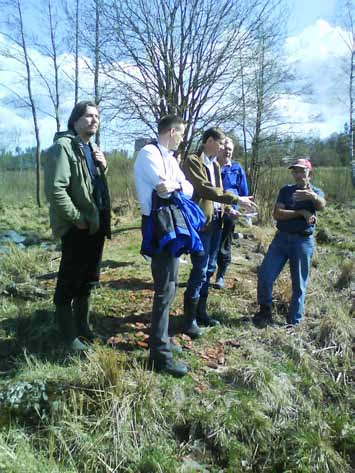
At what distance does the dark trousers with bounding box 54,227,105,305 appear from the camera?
3580 mm

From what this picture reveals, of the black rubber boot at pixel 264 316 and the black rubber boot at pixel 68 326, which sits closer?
the black rubber boot at pixel 68 326

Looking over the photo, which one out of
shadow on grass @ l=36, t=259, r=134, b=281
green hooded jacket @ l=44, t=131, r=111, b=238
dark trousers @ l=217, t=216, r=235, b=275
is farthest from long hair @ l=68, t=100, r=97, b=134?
shadow on grass @ l=36, t=259, r=134, b=281

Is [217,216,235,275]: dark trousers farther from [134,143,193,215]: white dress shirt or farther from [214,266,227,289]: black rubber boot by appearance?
[134,143,193,215]: white dress shirt

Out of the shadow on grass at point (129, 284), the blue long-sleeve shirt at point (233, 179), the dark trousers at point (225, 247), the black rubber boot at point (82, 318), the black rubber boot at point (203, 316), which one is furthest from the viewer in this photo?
the dark trousers at point (225, 247)

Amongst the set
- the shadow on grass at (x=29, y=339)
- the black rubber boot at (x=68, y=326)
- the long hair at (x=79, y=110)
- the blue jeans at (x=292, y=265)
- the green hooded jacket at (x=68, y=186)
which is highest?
the long hair at (x=79, y=110)

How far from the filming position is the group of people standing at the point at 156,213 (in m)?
3.29

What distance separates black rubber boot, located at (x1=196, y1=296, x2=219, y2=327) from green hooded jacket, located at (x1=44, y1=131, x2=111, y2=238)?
1.70m

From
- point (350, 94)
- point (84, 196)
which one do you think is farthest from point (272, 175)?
point (350, 94)

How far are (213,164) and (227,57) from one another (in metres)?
4.77

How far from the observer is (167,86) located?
8.14 meters

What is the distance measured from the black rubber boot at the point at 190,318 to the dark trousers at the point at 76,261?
979mm

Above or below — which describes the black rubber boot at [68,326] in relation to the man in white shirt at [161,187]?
below

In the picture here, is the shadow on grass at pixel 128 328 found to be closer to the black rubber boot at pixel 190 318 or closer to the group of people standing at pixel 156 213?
the black rubber boot at pixel 190 318

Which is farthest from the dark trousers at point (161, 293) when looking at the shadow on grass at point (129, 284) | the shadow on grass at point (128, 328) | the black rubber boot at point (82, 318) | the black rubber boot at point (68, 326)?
the shadow on grass at point (129, 284)
